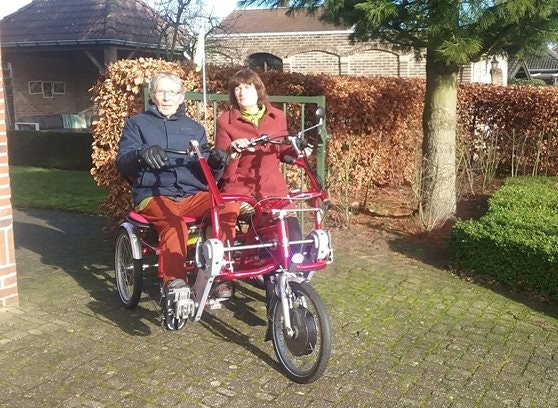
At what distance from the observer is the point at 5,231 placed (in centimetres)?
474

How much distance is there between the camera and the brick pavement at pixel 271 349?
354cm

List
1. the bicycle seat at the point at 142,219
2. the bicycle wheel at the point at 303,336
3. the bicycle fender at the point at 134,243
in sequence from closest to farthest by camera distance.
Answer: the bicycle wheel at the point at 303,336, the bicycle seat at the point at 142,219, the bicycle fender at the point at 134,243

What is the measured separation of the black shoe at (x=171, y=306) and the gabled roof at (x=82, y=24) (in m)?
14.4

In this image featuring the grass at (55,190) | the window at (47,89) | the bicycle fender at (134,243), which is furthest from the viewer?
the window at (47,89)

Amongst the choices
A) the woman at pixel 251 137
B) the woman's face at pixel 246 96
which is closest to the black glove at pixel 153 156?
the woman at pixel 251 137

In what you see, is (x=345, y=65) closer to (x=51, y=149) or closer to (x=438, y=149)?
(x=51, y=149)

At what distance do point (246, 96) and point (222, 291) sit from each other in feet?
4.52

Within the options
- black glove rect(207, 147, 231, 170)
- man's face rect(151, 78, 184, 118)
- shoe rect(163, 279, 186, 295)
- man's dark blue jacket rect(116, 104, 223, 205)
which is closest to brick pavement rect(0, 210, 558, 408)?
shoe rect(163, 279, 186, 295)

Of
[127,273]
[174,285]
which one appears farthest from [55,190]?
[174,285]

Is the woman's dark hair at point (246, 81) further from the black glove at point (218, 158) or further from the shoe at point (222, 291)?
the shoe at point (222, 291)

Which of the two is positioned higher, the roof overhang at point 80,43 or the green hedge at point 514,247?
the roof overhang at point 80,43

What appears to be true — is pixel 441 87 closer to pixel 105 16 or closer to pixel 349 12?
pixel 349 12

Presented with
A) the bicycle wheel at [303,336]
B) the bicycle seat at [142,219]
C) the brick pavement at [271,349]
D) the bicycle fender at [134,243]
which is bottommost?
the brick pavement at [271,349]

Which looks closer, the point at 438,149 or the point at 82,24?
the point at 438,149
